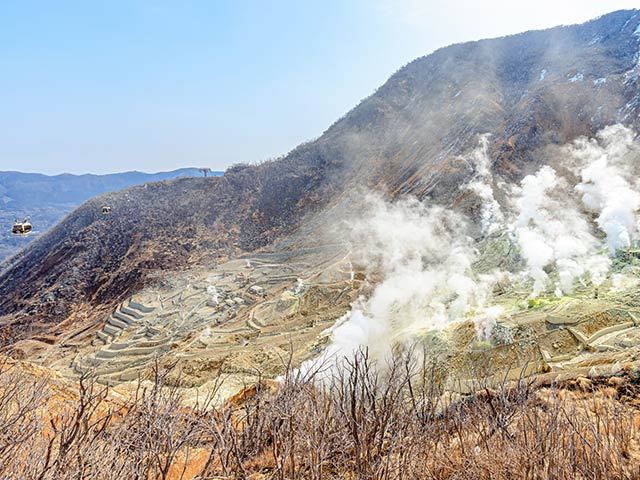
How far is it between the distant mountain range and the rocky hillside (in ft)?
229

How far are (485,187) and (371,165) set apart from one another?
1461 centimetres

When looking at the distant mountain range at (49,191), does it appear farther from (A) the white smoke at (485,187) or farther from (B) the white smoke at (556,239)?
(B) the white smoke at (556,239)

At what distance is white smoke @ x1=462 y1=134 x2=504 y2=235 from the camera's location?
727 inches

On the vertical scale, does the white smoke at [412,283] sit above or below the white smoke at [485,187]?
below

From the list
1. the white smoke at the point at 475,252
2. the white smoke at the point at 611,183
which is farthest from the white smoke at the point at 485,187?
the white smoke at the point at 611,183

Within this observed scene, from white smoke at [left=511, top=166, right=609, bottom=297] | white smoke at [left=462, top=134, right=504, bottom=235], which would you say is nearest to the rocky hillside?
white smoke at [left=462, top=134, right=504, bottom=235]

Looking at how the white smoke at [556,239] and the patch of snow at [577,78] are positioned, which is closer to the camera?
the white smoke at [556,239]

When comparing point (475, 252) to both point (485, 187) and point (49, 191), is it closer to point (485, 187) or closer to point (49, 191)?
point (485, 187)

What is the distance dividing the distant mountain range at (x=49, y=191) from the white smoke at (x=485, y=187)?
3604 inches

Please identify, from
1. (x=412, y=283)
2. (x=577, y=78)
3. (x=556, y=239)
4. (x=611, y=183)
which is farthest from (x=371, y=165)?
(x=556, y=239)

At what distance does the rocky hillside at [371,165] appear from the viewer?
25062mm

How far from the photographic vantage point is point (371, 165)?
34469 millimetres

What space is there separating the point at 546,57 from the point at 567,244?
113 ft

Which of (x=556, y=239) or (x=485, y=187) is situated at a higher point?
(x=485, y=187)
